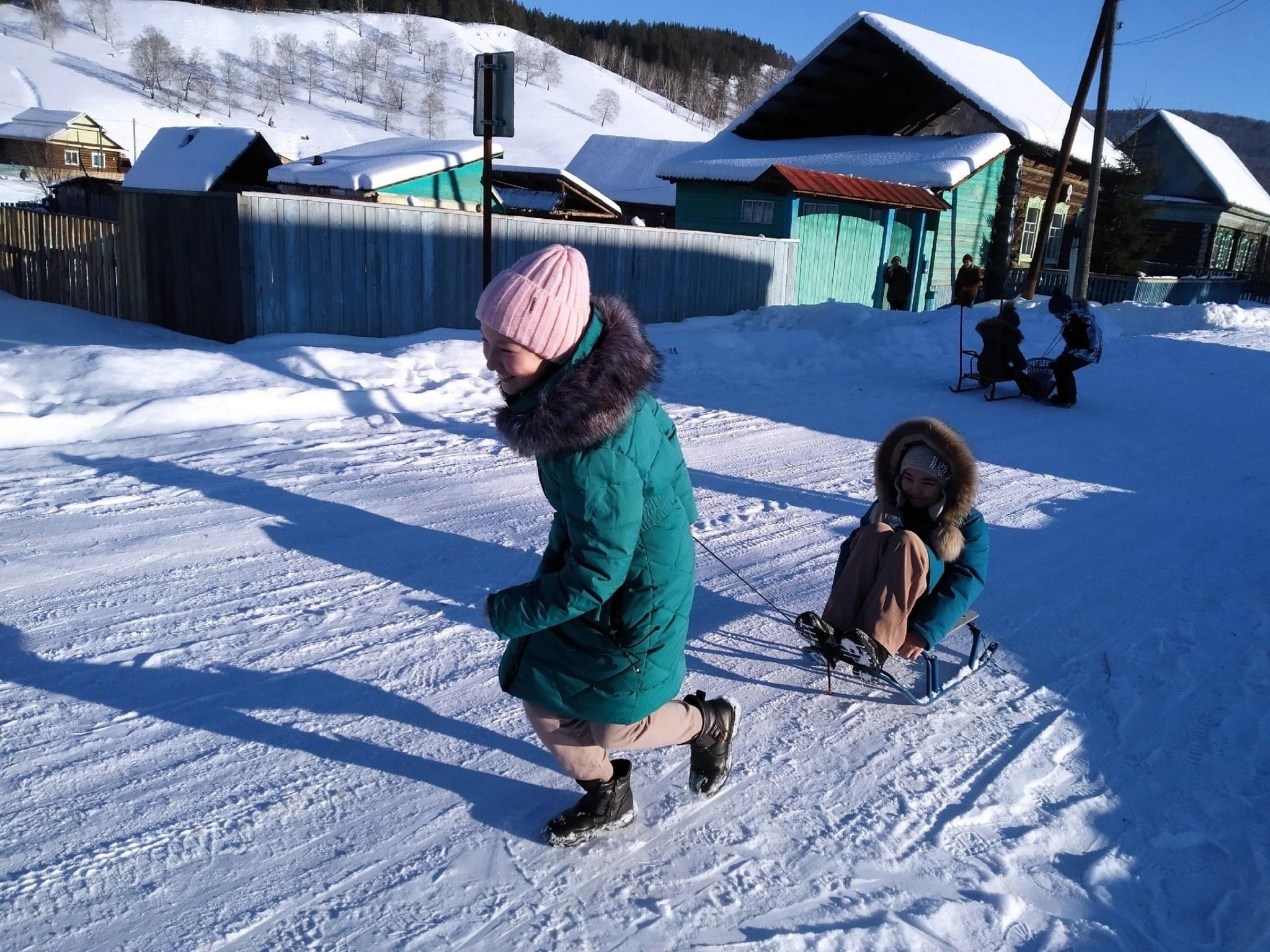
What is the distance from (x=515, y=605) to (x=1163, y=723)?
261cm

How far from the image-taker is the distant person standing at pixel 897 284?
17641 mm

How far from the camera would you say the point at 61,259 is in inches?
466

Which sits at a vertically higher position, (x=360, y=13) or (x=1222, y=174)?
(x=360, y=13)

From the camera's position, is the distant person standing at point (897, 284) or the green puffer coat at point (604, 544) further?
the distant person standing at point (897, 284)

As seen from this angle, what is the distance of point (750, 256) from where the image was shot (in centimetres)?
1479

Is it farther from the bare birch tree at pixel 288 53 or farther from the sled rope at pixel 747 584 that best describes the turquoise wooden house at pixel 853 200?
the bare birch tree at pixel 288 53

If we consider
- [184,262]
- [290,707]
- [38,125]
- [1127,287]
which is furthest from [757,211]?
[38,125]

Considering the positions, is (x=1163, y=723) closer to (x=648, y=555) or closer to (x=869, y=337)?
(x=648, y=555)

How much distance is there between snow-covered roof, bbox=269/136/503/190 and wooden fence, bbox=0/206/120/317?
739 centimetres

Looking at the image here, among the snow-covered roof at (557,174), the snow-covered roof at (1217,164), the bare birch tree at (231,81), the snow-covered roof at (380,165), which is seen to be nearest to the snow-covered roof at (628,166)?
the snow-covered roof at (557,174)

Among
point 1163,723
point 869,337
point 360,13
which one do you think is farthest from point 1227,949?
point 360,13

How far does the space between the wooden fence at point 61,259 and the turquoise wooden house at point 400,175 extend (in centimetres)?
639

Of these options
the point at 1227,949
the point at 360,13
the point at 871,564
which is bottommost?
the point at 1227,949

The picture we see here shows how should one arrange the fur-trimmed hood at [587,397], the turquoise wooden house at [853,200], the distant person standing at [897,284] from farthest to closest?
the distant person standing at [897,284], the turquoise wooden house at [853,200], the fur-trimmed hood at [587,397]
